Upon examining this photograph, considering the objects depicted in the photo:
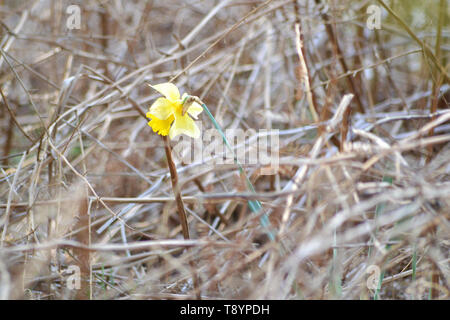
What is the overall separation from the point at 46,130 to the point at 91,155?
21.2 inches

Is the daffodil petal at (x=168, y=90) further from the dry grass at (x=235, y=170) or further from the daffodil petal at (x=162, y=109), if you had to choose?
the dry grass at (x=235, y=170)

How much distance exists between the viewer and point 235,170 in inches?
55.6

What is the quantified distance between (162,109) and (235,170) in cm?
58

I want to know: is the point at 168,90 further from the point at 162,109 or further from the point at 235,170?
the point at 235,170

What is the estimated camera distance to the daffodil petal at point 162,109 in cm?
88

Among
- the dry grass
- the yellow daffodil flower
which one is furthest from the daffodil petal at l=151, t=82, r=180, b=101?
the dry grass

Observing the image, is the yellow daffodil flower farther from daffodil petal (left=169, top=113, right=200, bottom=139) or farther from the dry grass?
the dry grass

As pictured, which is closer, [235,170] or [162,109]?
[162,109]

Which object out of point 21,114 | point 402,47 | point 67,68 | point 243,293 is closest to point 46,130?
point 243,293

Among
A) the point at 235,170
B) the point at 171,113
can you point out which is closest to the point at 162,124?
the point at 171,113

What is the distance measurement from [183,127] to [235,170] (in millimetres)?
547

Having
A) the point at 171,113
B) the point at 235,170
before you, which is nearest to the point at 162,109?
the point at 171,113

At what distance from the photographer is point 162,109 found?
0.88 meters
